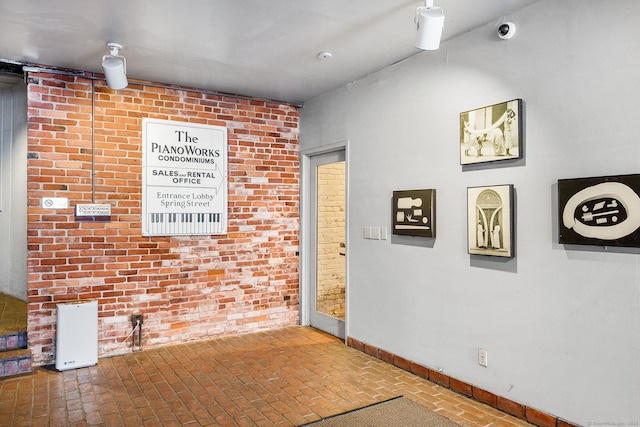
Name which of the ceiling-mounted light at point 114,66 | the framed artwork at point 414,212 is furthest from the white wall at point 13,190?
the framed artwork at point 414,212

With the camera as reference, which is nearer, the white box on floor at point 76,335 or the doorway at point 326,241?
the white box on floor at point 76,335

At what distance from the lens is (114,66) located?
344cm

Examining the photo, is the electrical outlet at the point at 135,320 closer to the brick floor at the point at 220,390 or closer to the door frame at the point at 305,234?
the brick floor at the point at 220,390

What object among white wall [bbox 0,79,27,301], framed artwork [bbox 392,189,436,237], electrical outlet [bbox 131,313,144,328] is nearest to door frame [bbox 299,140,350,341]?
framed artwork [bbox 392,189,436,237]

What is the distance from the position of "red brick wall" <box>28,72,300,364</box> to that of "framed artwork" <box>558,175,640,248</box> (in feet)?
10.9

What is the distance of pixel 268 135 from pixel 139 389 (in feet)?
10.1

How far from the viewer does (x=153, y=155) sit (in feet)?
14.8

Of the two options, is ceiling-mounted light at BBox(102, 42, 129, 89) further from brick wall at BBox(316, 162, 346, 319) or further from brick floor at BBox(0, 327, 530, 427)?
brick floor at BBox(0, 327, 530, 427)

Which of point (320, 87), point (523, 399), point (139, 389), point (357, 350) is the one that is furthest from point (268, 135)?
point (523, 399)

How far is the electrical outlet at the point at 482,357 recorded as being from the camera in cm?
318

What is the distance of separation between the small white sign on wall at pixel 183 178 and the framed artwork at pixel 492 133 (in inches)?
107

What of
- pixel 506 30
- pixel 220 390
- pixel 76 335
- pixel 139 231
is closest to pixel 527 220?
pixel 506 30

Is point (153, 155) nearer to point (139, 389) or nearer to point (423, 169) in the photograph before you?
point (139, 389)

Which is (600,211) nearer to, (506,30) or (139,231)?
(506,30)
